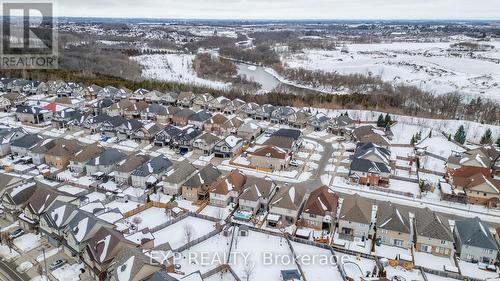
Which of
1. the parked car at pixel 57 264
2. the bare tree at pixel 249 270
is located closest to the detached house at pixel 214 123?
the bare tree at pixel 249 270

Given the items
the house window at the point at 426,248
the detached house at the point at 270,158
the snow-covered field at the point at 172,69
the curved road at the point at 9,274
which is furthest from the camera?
the snow-covered field at the point at 172,69

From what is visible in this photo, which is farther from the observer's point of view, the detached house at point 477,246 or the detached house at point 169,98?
the detached house at point 169,98

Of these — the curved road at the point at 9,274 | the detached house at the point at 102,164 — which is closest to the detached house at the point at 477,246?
the curved road at the point at 9,274

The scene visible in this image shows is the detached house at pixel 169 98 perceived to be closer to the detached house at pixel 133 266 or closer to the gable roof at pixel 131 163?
the gable roof at pixel 131 163

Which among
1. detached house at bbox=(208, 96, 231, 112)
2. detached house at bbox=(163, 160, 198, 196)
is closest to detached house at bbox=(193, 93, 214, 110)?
detached house at bbox=(208, 96, 231, 112)

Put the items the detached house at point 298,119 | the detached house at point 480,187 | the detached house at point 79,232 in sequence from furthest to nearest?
the detached house at point 298,119 → the detached house at point 480,187 → the detached house at point 79,232

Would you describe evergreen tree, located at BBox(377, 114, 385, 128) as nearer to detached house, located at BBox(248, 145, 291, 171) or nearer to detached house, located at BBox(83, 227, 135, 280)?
detached house, located at BBox(248, 145, 291, 171)

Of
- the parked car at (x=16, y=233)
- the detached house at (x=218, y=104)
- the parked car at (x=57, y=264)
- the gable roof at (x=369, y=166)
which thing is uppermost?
the detached house at (x=218, y=104)

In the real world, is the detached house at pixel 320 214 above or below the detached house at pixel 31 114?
below
